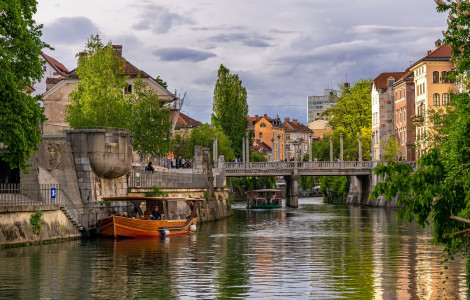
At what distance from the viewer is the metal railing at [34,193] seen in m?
38.9

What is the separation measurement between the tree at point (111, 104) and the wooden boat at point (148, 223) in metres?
13.6

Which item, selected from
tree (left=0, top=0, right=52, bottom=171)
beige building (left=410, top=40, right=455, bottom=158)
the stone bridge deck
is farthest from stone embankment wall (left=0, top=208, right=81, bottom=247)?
beige building (left=410, top=40, right=455, bottom=158)

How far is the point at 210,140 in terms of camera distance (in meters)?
93.7

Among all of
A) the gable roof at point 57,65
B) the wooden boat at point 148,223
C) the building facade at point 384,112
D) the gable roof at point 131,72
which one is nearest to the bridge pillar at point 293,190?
the building facade at point 384,112

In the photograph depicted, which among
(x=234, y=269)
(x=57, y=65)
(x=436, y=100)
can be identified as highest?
(x=57, y=65)

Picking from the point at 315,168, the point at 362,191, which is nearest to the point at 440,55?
the point at 315,168

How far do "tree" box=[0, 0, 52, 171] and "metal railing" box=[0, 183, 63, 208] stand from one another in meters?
6.05

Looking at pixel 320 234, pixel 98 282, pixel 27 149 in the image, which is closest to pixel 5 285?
pixel 98 282

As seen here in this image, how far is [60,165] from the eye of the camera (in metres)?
41.6

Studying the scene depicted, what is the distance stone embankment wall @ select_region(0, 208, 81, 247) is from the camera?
33938 mm

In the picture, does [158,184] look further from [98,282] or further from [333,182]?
[333,182]

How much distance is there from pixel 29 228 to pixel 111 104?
945 inches

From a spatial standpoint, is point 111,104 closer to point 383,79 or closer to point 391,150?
point 391,150

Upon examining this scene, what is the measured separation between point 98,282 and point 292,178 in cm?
6695
